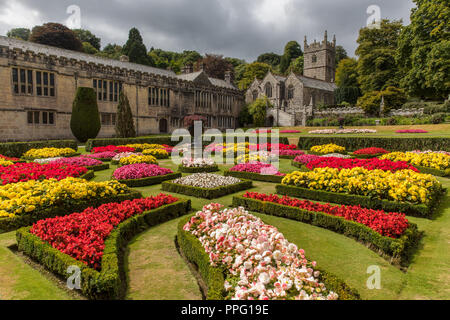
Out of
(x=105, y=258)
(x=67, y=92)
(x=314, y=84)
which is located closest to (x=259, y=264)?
(x=105, y=258)

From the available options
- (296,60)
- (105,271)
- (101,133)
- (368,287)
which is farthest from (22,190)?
(296,60)

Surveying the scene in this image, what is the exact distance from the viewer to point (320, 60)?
79.8 m

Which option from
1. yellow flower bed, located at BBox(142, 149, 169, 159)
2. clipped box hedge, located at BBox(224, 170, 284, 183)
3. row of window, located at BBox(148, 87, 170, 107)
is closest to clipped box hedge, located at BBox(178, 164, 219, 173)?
clipped box hedge, located at BBox(224, 170, 284, 183)

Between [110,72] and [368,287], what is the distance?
35.6 metres

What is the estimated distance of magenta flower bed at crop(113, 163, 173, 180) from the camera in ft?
40.3

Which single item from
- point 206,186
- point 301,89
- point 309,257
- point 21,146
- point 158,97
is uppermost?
point 301,89

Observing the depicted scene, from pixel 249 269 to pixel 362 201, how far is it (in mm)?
5832

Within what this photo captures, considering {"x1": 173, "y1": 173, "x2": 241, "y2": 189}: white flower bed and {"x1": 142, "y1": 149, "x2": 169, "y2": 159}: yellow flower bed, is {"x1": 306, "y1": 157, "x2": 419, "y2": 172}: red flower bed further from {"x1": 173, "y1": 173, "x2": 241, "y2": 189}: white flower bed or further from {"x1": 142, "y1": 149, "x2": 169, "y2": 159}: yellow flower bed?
{"x1": 142, "y1": 149, "x2": 169, "y2": 159}: yellow flower bed

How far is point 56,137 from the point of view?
29625 mm

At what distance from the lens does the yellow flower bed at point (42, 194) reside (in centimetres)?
692

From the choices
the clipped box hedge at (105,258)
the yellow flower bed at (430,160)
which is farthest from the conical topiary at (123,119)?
the yellow flower bed at (430,160)

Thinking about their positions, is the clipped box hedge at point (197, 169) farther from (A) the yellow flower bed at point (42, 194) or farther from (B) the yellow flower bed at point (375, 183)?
(A) the yellow flower bed at point (42, 194)

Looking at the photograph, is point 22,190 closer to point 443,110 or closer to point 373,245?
point 373,245

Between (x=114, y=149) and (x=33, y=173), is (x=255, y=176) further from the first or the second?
(x=114, y=149)
